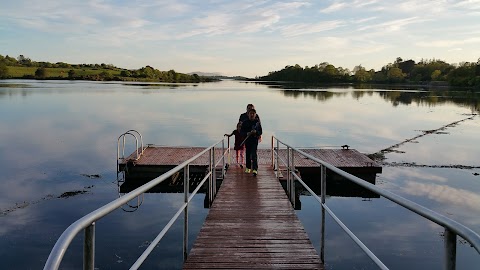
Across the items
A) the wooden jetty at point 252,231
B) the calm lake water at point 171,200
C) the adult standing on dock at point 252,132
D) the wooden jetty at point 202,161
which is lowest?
the calm lake water at point 171,200

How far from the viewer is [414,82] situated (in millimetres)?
179000

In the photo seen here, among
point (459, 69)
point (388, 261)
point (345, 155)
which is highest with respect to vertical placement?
point (459, 69)

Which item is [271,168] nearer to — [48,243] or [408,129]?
[48,243]

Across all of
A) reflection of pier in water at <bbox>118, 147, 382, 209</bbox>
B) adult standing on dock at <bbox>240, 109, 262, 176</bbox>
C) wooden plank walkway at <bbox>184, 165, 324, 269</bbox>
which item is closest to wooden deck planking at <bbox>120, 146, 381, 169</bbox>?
reflection of pier in water at <bbox>118, 147, 382, 209</bbox>

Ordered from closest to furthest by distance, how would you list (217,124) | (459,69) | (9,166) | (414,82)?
(9,166), (217,124), (459,69), (414,82)

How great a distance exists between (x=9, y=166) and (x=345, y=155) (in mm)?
14212

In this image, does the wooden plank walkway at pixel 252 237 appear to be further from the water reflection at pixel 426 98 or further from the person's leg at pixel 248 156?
the water reflection at pixel 426 98

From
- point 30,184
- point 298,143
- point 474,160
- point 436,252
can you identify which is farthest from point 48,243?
point 474,160

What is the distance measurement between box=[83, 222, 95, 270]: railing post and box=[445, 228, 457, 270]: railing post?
5.55ft

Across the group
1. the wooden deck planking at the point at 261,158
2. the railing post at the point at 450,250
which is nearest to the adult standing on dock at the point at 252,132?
the wooden deck planking at the point at 261,158

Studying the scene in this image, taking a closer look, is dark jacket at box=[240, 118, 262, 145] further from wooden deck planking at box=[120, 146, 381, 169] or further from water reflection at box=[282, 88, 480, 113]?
water reflection at box=[282, 88, 480, 113]

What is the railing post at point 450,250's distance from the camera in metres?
1.89

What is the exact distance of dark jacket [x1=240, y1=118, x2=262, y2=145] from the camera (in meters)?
10.2

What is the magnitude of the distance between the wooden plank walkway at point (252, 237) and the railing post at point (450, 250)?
2.54m
